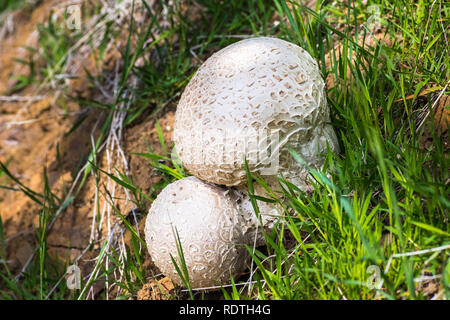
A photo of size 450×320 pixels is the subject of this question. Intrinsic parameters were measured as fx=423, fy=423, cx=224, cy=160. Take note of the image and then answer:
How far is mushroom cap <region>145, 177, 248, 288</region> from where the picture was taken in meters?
2.03

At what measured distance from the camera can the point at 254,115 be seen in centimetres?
198

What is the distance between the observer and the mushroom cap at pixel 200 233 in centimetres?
203

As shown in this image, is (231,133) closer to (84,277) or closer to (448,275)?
(448,275)

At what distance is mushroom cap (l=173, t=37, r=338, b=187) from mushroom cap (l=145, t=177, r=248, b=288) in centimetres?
12

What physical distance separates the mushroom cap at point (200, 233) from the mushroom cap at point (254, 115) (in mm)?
118

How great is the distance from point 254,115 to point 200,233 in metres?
0.62

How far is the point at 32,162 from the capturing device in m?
3.43
